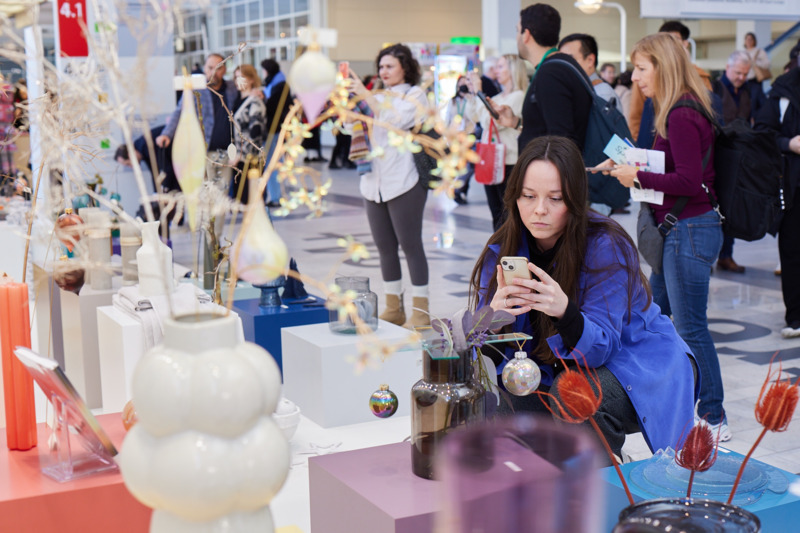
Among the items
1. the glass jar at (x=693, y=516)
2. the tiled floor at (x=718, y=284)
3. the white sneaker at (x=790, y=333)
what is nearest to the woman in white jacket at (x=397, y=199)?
the tiled floor at (x=718, y=284)

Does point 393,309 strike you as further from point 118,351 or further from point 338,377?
point 118,351

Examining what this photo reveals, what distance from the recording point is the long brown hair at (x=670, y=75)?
3133 millimetres

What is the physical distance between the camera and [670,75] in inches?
124

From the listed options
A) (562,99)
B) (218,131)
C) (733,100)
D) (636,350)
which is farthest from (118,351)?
(733,100)

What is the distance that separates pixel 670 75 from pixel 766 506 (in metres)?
2.06

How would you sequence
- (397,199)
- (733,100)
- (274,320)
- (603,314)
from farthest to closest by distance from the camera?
(733,100) → (397,199) → (274,320) → (603,314)

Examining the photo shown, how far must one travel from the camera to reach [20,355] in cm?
139

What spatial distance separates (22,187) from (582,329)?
1141mm

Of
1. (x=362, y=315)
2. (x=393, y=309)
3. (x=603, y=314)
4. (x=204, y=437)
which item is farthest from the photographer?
(x=393, y=309)

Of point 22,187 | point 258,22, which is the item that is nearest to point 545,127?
point 22,187

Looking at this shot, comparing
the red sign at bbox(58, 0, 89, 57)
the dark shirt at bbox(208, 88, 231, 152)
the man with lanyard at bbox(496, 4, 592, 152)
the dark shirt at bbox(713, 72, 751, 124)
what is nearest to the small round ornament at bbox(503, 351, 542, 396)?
the man with lanyard at bbox(496, 4, 592, 152)

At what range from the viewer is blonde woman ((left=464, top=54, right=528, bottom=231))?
515cm

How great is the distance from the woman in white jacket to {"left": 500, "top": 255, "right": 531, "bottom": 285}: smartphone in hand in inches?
98.2

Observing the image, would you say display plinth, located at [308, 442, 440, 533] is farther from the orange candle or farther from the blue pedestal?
the blue pedestal
